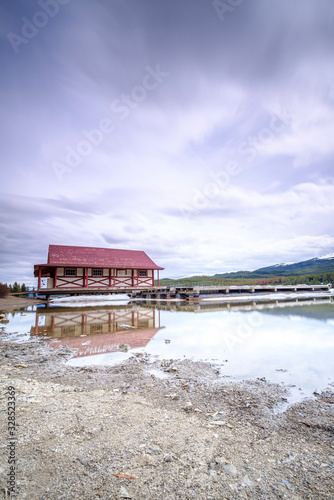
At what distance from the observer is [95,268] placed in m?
27.4

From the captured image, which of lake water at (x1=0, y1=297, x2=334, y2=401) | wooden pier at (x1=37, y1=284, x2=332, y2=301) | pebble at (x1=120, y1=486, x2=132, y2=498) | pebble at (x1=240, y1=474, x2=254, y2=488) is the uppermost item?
wooden pier at (x1=37, y1=284, x2=332, y2=301)

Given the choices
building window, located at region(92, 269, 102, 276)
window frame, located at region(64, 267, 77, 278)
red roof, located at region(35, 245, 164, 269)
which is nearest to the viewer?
red roof, located at region(35, 245, 164, 269)

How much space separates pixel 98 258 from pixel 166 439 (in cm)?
2664

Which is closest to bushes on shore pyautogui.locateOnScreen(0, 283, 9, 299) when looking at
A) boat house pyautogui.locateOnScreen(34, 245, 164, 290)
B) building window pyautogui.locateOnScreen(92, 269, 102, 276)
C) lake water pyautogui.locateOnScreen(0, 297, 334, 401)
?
boat house pyautogui.locateOnScreen(34, 245, 164, 290)

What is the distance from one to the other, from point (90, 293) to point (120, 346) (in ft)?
71.0

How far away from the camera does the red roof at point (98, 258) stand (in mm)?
26047

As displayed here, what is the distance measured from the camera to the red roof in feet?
85.5

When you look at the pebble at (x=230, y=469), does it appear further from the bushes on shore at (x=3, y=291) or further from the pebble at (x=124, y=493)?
the bushes on shore at (x=3, y=291)

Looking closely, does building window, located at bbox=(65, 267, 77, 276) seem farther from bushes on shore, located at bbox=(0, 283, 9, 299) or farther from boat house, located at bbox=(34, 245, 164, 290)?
A: bushes on shore, located at bbox=(0, 283, 9, 299)

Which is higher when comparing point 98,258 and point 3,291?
point 98,258

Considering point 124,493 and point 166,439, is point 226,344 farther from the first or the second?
point 124,493

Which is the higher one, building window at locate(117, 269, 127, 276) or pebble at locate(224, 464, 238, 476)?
building window at locate(117, 269, 127, 276)

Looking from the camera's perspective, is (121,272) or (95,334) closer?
(95,334)

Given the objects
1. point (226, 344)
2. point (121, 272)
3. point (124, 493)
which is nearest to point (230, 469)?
point (124, 493)
